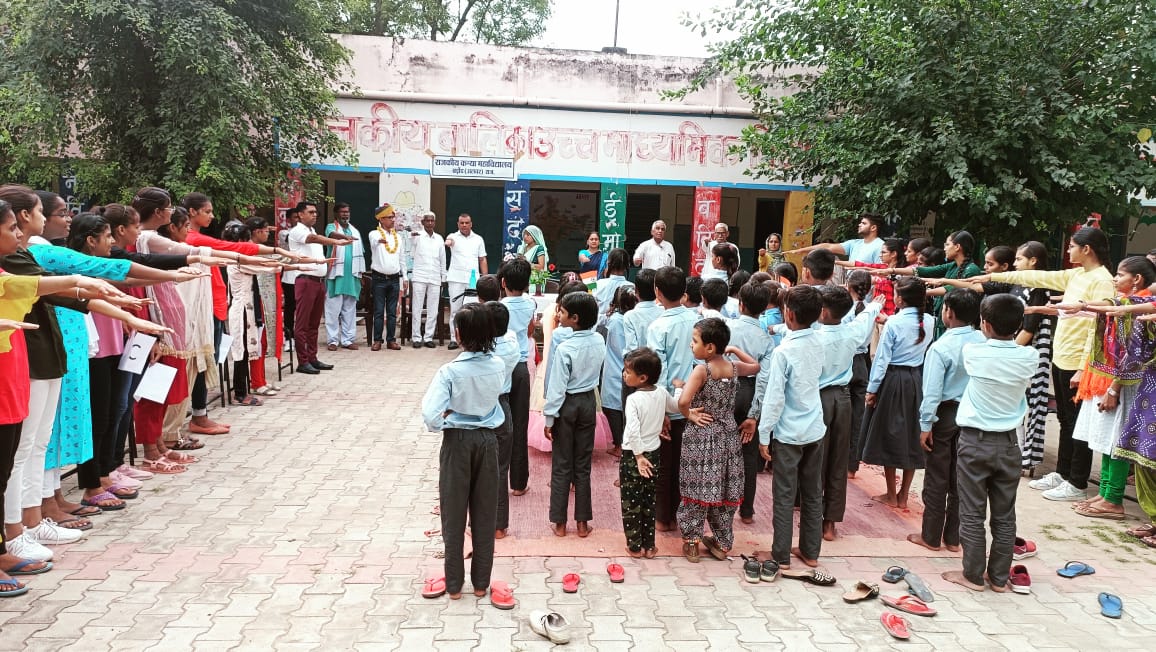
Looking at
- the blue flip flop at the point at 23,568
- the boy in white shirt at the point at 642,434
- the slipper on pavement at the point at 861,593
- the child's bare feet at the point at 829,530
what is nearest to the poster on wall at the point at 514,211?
the child's bare feet at the point at 829,530

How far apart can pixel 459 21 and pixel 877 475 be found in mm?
20169

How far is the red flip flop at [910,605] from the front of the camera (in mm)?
3785

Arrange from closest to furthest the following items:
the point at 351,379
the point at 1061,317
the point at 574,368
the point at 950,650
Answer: the point at 950,650
the point at 574,368
the point at 1061,317
the point at 351,379

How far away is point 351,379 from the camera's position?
8.92 metres

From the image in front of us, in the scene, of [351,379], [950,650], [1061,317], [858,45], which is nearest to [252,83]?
[351,379]

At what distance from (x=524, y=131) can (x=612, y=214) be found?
1.94 metres

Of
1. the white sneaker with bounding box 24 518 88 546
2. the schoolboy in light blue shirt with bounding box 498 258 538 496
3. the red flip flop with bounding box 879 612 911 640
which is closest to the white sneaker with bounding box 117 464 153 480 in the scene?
the white sneaker with bounding box 24 518 88 546

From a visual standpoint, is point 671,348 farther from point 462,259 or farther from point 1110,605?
point 462,259

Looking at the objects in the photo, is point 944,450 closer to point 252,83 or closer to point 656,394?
point 656,394

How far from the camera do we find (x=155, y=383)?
5312mm

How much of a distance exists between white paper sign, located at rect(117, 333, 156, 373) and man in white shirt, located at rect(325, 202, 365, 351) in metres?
5.11

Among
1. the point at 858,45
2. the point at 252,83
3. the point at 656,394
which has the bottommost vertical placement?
the point at 656,394

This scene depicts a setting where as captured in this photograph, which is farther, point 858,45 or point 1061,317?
point 858,45

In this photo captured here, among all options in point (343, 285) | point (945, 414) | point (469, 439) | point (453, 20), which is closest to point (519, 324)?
point (469, 439)
